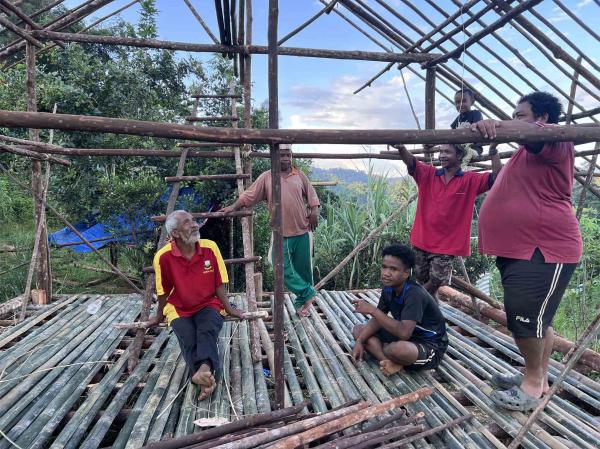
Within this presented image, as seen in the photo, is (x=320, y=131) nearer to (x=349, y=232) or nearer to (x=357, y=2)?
(x=357, y=2)

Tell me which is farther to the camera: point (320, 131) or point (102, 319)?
point (102, 319)

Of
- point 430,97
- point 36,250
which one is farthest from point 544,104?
point 36,250

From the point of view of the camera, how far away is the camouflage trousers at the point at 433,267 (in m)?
3.04

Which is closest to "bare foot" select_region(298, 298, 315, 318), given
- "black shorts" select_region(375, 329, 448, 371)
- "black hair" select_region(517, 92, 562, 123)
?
"black shorts" select_region(375, 329, 448, 371)

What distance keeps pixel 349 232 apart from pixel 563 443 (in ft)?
16.2

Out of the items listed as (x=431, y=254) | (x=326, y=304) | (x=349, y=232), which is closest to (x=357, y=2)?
(x=431, y=254)

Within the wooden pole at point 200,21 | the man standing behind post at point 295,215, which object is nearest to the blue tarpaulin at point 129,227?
the wooden pole at point 200,21

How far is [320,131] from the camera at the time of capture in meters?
1.93

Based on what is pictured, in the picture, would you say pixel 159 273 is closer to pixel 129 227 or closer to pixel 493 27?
pixel 493 27

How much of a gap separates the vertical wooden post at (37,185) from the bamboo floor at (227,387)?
703mm

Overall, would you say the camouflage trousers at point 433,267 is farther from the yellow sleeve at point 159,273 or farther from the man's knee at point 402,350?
the yellow sleeve at point 159,273

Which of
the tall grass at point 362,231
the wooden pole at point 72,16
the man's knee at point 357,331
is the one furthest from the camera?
the tall grass at point 362,231

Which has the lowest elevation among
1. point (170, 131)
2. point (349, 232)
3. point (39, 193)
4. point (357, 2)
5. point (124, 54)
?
point (349, 232)

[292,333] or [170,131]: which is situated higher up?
[170,131]
